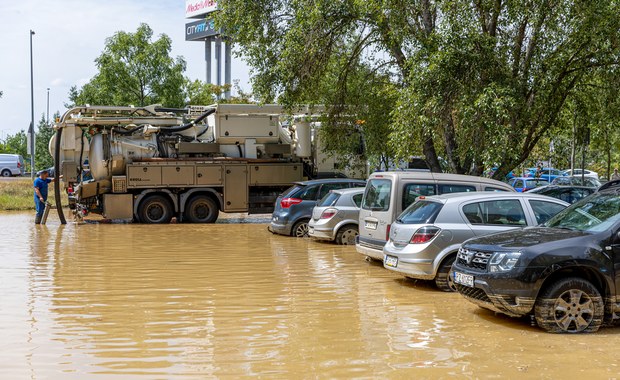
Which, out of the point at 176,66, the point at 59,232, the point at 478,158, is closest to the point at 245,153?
the point at 59,232

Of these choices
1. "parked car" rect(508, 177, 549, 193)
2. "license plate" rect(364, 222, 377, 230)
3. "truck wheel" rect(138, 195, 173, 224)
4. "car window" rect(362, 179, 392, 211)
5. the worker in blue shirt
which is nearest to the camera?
"car window" rect(362, 179, 392, 211)

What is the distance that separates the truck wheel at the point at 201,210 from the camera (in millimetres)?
22797

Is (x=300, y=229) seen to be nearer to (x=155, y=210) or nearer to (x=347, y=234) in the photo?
(x=347, y=234)

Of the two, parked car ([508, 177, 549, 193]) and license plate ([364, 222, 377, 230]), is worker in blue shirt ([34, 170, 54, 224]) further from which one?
parked car ([508, 177, 549, 193])

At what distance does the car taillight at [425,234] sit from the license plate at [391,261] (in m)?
0.48

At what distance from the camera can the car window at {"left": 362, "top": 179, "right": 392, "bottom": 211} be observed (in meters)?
11.8

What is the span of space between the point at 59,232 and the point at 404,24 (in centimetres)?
1038

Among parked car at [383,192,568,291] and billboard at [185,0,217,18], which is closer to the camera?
parked car at [383,192,568,291]

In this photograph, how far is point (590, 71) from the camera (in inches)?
651

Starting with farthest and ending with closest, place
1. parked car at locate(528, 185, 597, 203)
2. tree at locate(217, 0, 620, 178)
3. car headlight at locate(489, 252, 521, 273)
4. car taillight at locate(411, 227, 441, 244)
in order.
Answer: parked car at locate(528, 185, 597, 203), tree at locate(217, 0, 620, 178), car taillight at locate(411, 227, 441, 244), car headlight at locate(489, 252, 521, 273)

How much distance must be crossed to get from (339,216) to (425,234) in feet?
18.8

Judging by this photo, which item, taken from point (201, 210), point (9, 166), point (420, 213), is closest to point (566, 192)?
point (420, 213)

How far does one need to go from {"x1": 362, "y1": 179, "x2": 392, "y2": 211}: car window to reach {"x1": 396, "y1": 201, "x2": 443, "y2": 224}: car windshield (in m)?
1.04

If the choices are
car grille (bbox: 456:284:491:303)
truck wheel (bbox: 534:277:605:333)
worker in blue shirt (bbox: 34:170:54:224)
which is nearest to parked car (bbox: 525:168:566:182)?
worker in blue shirt (bbox: 34:170:54:224)
